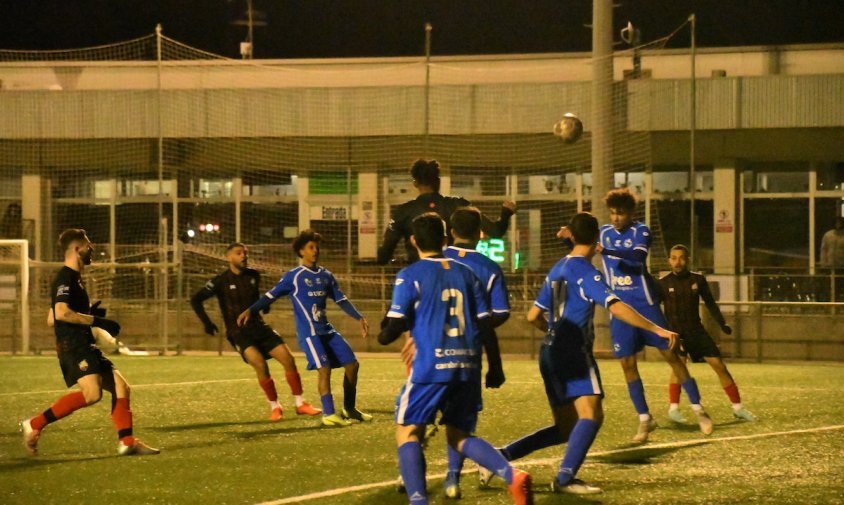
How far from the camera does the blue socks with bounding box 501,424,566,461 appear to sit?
7.55 m

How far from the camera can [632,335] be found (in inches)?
389

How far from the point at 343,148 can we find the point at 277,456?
62.9ft

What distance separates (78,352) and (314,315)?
8.62 feet

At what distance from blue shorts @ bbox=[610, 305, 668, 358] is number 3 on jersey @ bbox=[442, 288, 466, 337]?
3.68m

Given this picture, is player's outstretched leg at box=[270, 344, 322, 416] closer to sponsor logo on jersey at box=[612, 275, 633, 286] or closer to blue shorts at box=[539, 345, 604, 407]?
sponsor logo on jersey at box=[612, 275, 633, 286]

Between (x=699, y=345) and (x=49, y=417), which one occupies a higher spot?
(x=699, y=345)

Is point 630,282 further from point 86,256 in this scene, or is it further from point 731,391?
point 86,256

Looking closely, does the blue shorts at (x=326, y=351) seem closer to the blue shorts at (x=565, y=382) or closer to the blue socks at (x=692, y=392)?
the blue socks at (x=692, y=392)

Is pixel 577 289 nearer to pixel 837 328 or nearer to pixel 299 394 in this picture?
pixel 299 394

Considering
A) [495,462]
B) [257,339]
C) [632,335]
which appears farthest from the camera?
[257,339]

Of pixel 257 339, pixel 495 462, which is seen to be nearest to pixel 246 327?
pixel 257 339

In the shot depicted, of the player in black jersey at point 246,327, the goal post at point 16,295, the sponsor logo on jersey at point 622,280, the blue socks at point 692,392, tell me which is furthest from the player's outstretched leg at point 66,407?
the goal post at point 16,295

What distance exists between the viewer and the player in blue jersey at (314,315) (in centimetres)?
1125

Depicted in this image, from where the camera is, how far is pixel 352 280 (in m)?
23.2
